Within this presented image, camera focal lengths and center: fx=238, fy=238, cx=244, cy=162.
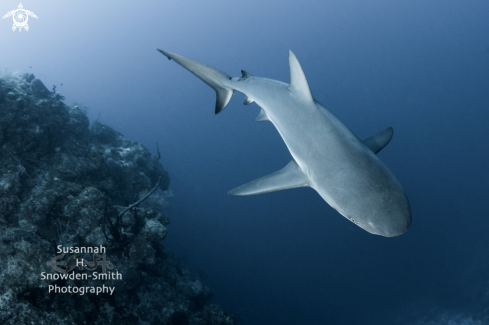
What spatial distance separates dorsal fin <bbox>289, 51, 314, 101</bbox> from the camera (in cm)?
301

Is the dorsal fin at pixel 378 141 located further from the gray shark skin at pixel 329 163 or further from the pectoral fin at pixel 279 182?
the pectoral fin at pixel 279 182

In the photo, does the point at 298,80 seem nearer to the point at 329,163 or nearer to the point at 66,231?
the point at 329,163

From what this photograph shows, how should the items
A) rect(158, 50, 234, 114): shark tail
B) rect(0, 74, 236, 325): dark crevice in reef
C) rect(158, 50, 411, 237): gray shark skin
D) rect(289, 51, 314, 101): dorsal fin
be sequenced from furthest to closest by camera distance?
rect(0, 74, 236, 325): dark crevice in reef, rect(158, 50, 234, 114): shark tail, rect(289, 51, 314, 101): dorsal fin, rect(158, 50, 411, 237): gray shark skin

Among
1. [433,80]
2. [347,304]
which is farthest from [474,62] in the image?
[347,304]

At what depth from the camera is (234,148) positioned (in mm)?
35625

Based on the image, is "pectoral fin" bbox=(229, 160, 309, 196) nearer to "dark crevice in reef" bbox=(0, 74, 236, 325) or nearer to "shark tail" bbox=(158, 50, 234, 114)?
"shark tail" bbox=(158, 50, 234, 114)

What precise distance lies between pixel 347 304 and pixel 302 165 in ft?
63.1

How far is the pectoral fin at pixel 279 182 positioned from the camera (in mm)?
3039

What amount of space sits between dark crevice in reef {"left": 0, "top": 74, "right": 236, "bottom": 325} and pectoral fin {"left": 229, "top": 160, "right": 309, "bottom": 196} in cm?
293

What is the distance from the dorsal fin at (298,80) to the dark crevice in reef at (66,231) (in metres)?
3.70

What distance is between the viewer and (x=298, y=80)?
309cm

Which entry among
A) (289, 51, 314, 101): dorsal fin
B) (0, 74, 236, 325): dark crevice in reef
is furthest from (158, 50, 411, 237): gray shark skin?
(0, 74, 236, 325): dark crevice in reef

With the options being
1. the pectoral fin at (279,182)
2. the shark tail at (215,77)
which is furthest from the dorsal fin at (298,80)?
the shark tail at (215,77)

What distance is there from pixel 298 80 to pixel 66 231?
234 inches
